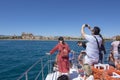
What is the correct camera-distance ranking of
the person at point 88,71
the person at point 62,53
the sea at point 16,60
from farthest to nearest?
the sea at point 16,60 < the person at point 62,53 < the person at point 88,71

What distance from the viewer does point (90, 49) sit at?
6023 millimetres

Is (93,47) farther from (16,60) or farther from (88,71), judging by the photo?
(16,60)

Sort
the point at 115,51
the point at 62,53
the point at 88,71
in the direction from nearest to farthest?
the point at 88,71 < the point at 62,53 < the point at 115,51

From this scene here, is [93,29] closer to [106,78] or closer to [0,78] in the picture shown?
[106,78]

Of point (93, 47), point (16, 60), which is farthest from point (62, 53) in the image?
point (16, 60)

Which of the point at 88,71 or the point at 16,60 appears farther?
the point at 16,60

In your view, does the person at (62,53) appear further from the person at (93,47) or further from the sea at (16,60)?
the sea at (16,60)

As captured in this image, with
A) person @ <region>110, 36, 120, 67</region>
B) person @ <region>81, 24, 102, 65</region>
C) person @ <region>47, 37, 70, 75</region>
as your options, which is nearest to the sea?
person @ <region>110, 36, 120, 67</region>

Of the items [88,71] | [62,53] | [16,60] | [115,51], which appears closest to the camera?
[88,71]

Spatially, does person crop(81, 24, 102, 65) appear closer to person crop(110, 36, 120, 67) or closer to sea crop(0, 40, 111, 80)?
person crop(110, 36, 120, 67)

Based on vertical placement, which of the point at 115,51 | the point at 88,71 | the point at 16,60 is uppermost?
the point at 115,51

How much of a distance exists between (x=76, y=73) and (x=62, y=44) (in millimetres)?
1631

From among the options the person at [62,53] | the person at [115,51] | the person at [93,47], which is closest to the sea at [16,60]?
the person at [115,51]

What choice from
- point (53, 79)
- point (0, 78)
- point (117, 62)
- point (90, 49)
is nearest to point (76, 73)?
point (53, 79)
